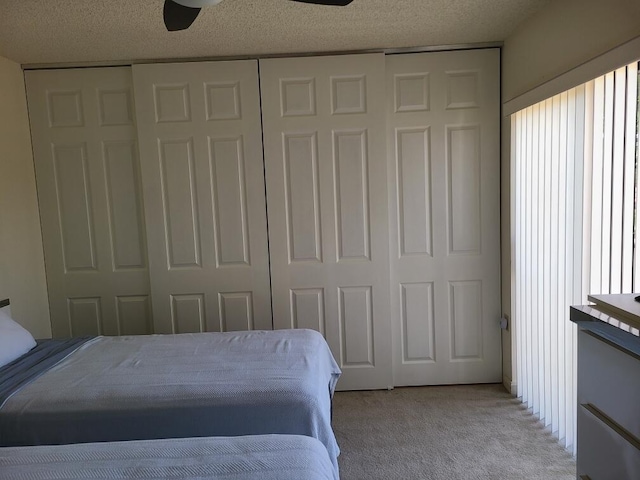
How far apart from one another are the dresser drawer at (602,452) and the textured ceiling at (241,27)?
6.99 feet

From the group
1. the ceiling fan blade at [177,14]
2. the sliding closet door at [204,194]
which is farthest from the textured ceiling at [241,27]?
the ceiling fan blade at [177,14]

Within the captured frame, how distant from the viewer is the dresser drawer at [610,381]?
137 centimetres

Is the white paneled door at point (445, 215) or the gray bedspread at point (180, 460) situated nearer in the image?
the gray bedspread at point (180, 460)

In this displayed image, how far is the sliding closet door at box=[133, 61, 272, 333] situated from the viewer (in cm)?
313

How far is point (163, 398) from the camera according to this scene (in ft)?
6.15

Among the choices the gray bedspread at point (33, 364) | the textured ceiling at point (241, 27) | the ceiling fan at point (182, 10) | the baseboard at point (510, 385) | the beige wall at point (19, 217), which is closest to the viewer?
the ceiling fan at point (182, 10)

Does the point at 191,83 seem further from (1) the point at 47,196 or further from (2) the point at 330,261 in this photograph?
(2) the point at 330,261

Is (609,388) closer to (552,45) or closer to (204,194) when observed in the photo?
(552,45)

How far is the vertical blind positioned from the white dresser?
42cm

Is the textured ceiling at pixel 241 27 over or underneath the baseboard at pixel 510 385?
over

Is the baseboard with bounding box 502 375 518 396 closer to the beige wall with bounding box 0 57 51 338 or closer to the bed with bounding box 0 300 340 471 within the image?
the bed with bounding box 0 300 340 471

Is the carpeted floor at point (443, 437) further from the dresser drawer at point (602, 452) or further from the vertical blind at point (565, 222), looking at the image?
the dresser drawer at point (602, 452)

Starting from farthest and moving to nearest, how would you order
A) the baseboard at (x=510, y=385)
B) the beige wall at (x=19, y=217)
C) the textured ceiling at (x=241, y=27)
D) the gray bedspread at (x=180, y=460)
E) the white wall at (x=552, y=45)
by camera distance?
1. the baseboard at (x=510, y=385)
2. the beige wall at (x=19, y=217)
3. the textured ceiling at (x=241, y=27)
4. the white wall at (x=552, y=45)
5. the gray bedspread at (x=180, y=460)

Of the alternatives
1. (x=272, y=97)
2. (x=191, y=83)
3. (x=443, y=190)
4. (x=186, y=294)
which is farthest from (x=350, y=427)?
(x=191, y=83)
